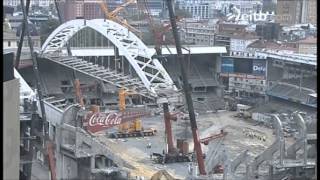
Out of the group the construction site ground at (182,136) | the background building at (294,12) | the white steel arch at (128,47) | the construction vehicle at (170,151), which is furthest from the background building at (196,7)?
the construction vehicle at (170,151)

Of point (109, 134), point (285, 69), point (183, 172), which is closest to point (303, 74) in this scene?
point (285, 69)

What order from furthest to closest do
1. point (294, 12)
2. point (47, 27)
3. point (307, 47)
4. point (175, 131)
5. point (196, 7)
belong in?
point (196, 7), point (294, 12), point (47, 27), point (307, 47), point (175, 131)

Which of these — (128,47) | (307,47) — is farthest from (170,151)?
(307,47)

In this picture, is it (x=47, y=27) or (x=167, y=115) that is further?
(x=47, y=27)

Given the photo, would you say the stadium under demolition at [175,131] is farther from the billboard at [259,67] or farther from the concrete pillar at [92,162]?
the billboard at [259,67]

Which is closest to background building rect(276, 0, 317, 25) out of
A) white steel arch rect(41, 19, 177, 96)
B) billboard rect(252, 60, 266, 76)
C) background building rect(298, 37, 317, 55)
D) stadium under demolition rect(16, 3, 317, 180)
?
background building rect(298, 37, 317, 55)

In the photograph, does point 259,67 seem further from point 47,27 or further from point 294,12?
point 294,12

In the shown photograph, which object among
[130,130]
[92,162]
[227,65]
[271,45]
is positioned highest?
[271,45]
